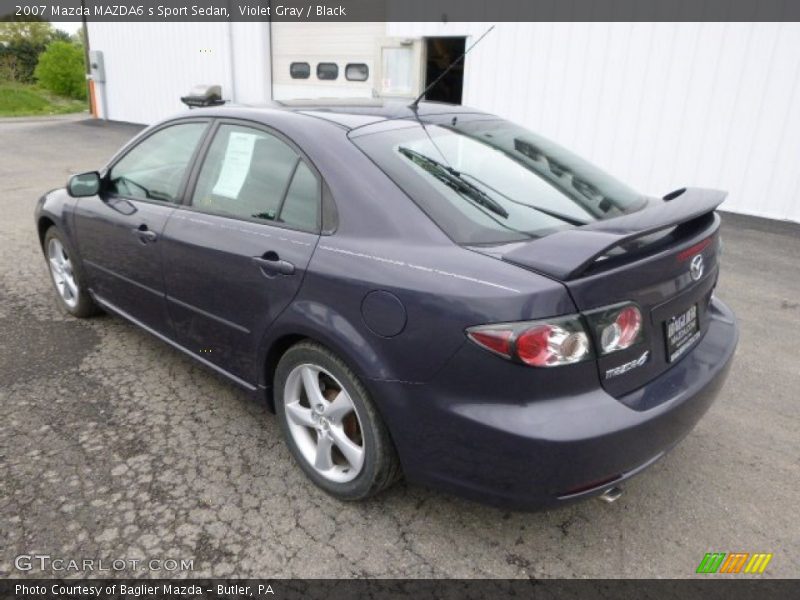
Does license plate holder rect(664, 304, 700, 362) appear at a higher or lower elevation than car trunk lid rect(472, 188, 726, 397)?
lower

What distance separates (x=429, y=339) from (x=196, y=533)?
117 centimetres

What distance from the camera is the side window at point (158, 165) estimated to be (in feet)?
10.1

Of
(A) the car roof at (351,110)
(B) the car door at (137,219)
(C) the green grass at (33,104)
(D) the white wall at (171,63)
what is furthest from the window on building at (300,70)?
(C) the green grass at (33,104)

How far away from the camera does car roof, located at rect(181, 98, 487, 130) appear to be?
263cm

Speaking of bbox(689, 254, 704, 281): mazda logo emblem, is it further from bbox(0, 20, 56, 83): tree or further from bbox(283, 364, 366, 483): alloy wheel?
bbox(0, 20, 56, 83): tree

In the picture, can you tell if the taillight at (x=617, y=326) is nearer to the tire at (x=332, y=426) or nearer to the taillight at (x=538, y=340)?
the taillight at (x=538, y=340)

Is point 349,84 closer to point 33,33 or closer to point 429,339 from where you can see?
point 429,339

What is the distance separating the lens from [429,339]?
1.94 metres

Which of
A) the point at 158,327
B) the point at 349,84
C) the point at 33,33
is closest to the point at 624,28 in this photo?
the point at 349,84

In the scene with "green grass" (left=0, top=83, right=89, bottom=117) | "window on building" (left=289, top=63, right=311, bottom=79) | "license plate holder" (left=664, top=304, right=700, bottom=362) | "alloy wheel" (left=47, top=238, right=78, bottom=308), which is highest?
"window on building" (left=289, top=63, right=311, bottom=79)

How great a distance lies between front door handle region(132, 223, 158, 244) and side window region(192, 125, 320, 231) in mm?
299

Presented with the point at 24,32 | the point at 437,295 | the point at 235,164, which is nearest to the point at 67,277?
the point at 235,164

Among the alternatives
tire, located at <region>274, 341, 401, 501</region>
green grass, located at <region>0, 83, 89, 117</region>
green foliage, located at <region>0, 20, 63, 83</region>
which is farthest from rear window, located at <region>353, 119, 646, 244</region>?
green foliage, located at <region>0, 20, 63, 83</region>

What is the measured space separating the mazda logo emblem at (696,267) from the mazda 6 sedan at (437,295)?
0.01 meters
